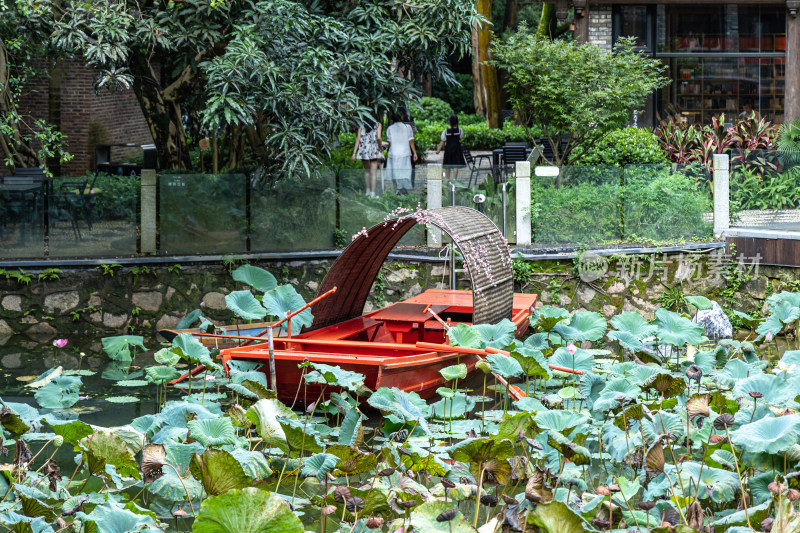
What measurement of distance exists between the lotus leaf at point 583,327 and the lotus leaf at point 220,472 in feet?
15.6

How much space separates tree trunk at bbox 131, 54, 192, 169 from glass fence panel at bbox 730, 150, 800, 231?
7576 mm

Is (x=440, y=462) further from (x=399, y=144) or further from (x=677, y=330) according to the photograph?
(x=399, y=144)

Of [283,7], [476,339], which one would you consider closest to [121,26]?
[283,7]

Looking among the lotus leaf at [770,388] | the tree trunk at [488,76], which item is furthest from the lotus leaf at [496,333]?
the tree trunk at [488,76]

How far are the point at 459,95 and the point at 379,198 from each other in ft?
60.2

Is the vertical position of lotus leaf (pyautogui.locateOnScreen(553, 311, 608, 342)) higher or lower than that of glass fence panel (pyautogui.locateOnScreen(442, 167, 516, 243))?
lower

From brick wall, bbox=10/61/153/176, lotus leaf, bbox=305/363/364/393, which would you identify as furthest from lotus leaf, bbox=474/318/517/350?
brick wall, bbox=10/61/153/176

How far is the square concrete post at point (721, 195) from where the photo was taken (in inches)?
526

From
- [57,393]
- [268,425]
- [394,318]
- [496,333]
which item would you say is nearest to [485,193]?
[394,318]

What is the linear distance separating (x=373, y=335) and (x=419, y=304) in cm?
97

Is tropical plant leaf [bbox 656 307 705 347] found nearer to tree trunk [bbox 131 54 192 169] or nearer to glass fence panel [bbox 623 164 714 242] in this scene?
glass fence panel [bbox 623 164 714 242]

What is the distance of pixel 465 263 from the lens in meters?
9.70

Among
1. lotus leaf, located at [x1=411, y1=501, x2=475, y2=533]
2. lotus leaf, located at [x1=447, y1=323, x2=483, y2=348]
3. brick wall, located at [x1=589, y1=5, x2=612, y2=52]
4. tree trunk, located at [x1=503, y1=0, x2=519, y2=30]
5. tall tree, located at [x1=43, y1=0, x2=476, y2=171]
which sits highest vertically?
tree trunk, located at [x1=503, y1=0, x2=519, y2=30]

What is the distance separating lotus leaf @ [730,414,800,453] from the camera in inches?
199
